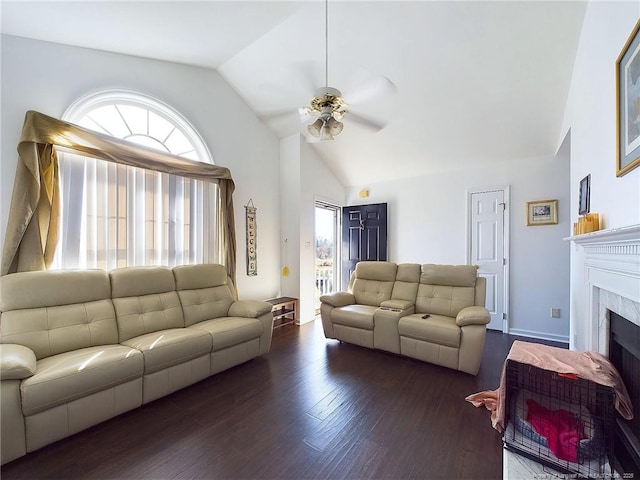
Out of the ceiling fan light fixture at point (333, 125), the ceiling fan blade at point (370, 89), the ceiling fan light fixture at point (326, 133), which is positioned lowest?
the ceiling fan light fixture at point (326, 133)

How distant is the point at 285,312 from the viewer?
4293 mm

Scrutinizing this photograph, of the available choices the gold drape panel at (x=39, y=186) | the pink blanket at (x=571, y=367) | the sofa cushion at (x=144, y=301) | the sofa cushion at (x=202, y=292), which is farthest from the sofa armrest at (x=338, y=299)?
the gold drape panel at (x=39, y=186)

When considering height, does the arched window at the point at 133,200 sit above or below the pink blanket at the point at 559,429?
above

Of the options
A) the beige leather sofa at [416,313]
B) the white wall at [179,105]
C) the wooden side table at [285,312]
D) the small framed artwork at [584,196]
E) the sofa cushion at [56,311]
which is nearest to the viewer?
the sofa cushion at [56,311]

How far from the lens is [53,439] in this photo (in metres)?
1.61

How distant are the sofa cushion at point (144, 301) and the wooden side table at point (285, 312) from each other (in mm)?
1600

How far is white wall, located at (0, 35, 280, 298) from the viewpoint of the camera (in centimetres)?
215

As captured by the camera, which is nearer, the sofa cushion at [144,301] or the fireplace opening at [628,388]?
the fireplace opening at [628,388]

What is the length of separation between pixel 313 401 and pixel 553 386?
1587 millimetres

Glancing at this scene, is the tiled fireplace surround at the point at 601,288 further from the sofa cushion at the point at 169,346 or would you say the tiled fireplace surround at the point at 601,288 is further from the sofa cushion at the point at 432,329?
the sofa cushion at the point at 169,346

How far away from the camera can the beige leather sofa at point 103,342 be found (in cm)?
155

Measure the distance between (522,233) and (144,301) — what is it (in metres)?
4.64

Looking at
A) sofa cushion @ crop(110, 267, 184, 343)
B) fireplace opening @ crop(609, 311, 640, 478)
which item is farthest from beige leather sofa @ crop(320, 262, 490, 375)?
sofa cushion @ crop(110, 267, 184, 343)

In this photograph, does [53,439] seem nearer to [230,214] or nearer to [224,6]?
[230,214]
